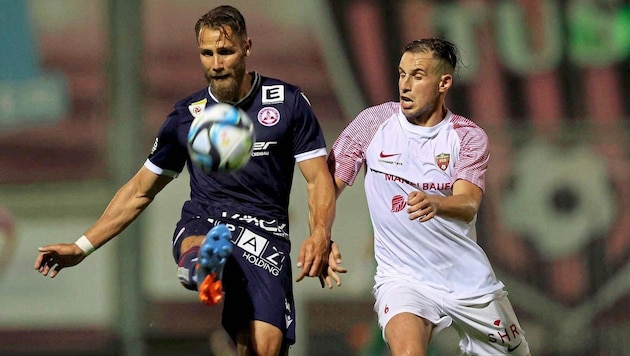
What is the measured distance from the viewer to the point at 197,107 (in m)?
6.14

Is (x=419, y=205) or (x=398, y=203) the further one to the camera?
(x=398, y=203)

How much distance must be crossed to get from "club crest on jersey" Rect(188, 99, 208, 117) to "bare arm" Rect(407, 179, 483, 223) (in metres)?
1.34

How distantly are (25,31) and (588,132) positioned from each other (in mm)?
4845

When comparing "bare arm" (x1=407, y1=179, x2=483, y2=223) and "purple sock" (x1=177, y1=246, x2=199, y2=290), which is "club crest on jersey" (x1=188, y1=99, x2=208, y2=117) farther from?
"bare arm" (x1=407, y1=179, x2=483, y2=223)

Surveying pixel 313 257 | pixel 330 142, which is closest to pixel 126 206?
pixel 313 257

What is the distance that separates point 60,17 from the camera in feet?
31.2

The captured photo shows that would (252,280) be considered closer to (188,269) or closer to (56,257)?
(188,269)

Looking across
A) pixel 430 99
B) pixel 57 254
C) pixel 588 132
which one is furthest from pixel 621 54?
pixel 57 254

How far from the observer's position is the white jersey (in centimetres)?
622

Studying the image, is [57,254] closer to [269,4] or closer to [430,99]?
[430,99]

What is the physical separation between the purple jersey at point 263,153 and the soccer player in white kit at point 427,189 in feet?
0.99

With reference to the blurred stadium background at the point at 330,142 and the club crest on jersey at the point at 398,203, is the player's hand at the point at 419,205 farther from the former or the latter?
the blurred stadium background at the point at 330,142

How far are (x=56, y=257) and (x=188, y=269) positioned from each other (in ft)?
2.89

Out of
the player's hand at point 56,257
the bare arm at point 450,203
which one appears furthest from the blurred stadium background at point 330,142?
the bare arm at point 450,203
